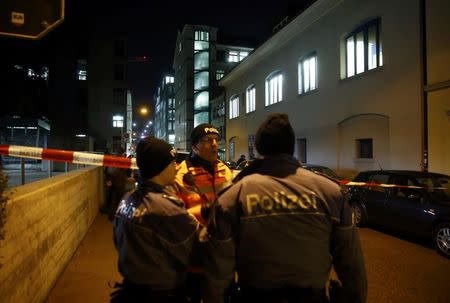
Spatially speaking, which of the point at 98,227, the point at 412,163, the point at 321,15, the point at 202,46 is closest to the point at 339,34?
the point at 321,15

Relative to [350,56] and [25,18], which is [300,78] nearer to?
[350,56]

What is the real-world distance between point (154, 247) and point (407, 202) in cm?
725

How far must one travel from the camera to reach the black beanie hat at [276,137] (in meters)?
2.24

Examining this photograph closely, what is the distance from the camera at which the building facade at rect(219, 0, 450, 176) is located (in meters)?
12.0

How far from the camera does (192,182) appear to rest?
122 inches

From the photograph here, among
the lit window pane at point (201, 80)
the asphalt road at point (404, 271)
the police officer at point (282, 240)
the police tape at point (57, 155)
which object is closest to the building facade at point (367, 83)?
the asphalt road at point (404, 271)

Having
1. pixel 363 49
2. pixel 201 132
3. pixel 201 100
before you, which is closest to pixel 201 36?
pixel 201 100

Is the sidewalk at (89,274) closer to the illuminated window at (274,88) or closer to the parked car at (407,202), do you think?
the parked car at (407,202)

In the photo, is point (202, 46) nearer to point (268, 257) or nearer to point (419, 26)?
point (419, 26)

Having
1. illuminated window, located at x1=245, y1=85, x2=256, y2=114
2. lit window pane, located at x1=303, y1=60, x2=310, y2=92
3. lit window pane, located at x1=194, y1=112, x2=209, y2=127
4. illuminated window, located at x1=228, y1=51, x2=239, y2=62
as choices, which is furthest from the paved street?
illuminated window, located at x1=228, y1=51, x2=239, y2=62

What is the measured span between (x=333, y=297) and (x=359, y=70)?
15.2 m

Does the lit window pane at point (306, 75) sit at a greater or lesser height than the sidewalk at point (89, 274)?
greater

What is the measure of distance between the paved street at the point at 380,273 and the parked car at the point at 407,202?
1.26ft

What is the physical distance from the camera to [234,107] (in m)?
34.3
